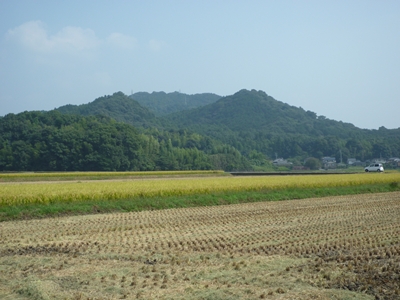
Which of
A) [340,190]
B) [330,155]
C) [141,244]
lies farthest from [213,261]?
[330,155]

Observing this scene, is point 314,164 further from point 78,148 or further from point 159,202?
point 159,202

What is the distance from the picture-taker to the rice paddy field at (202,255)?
887 cm

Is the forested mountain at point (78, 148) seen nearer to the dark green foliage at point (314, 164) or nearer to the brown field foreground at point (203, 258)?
the dark green foliage at point (314, 164)

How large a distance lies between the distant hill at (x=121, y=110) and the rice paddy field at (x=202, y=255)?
518 feet

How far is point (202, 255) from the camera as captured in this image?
39.5ft

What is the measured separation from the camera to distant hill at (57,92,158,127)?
180 metres

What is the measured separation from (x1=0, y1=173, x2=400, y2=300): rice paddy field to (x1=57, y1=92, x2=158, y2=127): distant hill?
158m

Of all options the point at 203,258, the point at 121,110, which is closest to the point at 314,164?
the point at 121,110

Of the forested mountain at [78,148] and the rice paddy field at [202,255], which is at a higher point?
the forested mountain at [78,148]

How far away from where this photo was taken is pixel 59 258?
1191cm

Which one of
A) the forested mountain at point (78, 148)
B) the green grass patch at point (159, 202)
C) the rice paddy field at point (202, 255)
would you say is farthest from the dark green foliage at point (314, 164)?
the rice paddy field at point (202, 255)

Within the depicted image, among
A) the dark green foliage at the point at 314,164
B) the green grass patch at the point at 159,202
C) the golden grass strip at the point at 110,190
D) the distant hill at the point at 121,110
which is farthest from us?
the distant hill at the point at 121,110

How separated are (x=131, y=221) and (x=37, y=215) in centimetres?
492

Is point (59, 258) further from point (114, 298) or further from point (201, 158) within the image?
point (201, 158)
